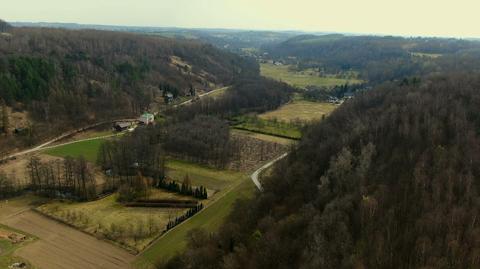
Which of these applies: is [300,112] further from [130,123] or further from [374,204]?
[374,204]

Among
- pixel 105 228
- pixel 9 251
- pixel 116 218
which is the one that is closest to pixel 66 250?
pixel 105 228

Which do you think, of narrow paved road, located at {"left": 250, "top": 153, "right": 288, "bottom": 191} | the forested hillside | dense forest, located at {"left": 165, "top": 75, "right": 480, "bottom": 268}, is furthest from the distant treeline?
dense forest, located at {"left": 165, "top": 75, "right": 480, "bottom": 268}

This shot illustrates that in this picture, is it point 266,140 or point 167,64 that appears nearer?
point 266,140

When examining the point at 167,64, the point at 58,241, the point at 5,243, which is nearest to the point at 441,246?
the point at 58,241

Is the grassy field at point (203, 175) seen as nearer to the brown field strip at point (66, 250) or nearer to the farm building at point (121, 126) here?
the brown field strip at point (66, 250)

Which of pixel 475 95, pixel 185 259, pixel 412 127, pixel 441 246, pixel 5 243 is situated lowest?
pixel 5 243

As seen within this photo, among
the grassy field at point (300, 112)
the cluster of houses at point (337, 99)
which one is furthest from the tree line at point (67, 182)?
the cluster of houses at point (337, 99)

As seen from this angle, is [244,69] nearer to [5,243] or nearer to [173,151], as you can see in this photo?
[173,151]
